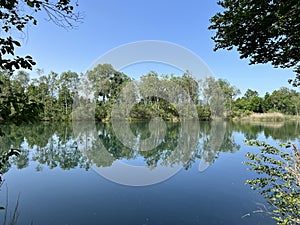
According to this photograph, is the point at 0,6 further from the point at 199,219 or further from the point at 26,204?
the point at 26,204

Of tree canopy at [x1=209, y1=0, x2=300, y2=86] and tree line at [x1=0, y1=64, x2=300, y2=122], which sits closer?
tree canopy at [x1=209, y1=0, x2=300, y2=86]

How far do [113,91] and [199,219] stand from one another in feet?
75.0

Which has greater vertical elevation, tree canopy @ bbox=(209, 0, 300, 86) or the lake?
tree canopy @ bbox=(209, 0, 300, 86)

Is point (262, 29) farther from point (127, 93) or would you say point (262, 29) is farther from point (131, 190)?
point (127, 93)

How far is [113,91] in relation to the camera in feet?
82.5

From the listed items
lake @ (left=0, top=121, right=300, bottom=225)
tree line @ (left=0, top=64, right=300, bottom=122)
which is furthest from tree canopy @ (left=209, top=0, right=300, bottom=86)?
tree line @ (left=0, top=64, right=300, bottom=122)

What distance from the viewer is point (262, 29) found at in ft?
10.7

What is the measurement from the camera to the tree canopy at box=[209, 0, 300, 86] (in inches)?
112

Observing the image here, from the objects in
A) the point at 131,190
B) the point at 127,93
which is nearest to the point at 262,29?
the point at 131,190

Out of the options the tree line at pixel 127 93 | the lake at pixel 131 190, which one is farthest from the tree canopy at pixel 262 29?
the tree line at pixel 127 93

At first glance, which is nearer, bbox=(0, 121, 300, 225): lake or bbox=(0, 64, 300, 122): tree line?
bbox=(0, 121, 300, 225): lake

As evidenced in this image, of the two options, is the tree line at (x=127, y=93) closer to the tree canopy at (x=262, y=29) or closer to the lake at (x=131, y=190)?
the lake at (x=131, y=190)

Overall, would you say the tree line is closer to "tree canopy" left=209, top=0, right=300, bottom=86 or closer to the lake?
the lake

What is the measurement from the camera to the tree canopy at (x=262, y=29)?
9.32 feet
